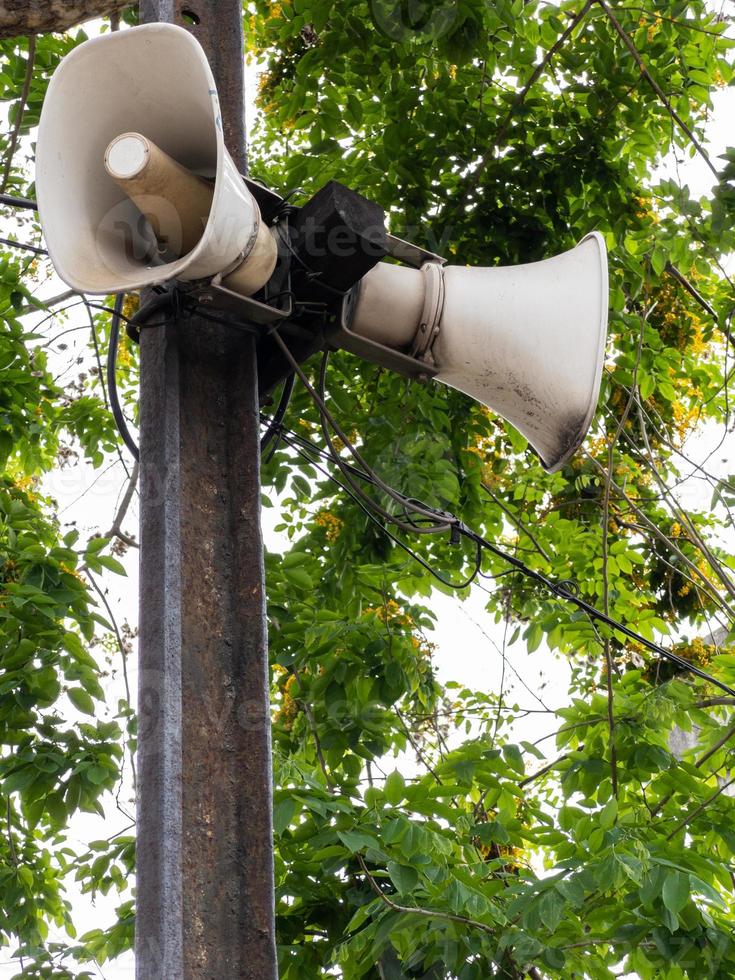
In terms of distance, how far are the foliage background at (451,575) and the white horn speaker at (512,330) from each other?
3.78ft

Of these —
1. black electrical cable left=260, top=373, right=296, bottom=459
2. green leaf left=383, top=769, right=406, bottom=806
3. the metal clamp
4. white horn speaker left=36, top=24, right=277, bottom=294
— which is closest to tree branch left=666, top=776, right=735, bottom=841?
green leaf left=383, top=769, right=406, bottom=806

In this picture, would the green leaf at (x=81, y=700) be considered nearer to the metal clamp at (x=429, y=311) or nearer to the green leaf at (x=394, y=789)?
the green leaf at (x=394, y=789)

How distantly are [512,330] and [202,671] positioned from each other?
95cm

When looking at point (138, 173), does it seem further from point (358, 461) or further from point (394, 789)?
point (394, 789)

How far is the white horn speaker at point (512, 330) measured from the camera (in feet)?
7.60

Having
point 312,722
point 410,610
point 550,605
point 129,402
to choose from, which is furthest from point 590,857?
point 129,402

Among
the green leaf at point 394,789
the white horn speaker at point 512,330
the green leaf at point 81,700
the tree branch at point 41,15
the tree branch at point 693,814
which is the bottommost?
the tree branch at point 693,814

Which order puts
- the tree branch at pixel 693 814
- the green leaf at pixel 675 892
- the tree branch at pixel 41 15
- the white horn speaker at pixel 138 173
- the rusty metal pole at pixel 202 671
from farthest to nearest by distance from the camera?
the tree branch at pixel 693 814 → the tree branch at pixel 41 15 → the green leaf at pixel 675 892 → the white horn speaker at pixel 138 173 → the rusty metal pole at pixel 202 671

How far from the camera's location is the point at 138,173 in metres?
1.96

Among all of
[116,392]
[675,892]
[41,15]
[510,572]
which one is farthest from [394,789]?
[41,15]

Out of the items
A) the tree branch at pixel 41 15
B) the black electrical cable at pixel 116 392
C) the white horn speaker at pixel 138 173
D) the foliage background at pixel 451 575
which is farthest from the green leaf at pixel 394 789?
the tree branch at pixel 41 15

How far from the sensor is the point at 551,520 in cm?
556

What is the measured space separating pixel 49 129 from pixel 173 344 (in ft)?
1.41

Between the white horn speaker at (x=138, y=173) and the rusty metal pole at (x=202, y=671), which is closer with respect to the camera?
the rusty metal pole at (x=202, y=671)
